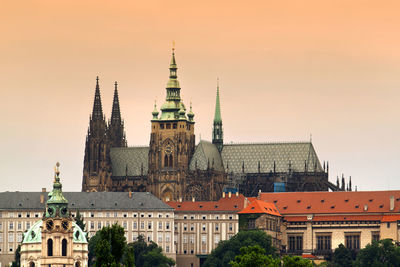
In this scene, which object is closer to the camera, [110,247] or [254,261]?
[110,247]

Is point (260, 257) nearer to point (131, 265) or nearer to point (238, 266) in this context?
point (238, 266)

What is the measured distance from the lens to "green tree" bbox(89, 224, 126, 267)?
16750cm

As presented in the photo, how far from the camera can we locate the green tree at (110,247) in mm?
167500

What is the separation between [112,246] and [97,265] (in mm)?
3388

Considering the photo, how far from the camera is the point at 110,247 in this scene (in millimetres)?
169875

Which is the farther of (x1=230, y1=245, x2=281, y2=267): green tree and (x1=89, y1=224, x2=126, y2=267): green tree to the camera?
(x1=230, y1=245, x2=281, y2=267): green tree

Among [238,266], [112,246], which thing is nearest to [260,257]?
[238,266]

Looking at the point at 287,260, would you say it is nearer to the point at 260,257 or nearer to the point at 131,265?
the point at 260,257

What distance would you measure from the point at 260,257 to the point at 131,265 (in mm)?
Result: 29803

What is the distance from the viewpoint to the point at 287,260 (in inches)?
7352

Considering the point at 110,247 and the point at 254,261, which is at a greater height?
the point at 110,247

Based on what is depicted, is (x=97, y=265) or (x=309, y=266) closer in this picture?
(x=97, y=265)

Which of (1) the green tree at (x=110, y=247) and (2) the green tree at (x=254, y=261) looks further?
(2) the green tree at (x=254, y=261)

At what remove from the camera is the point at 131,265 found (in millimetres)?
163375
